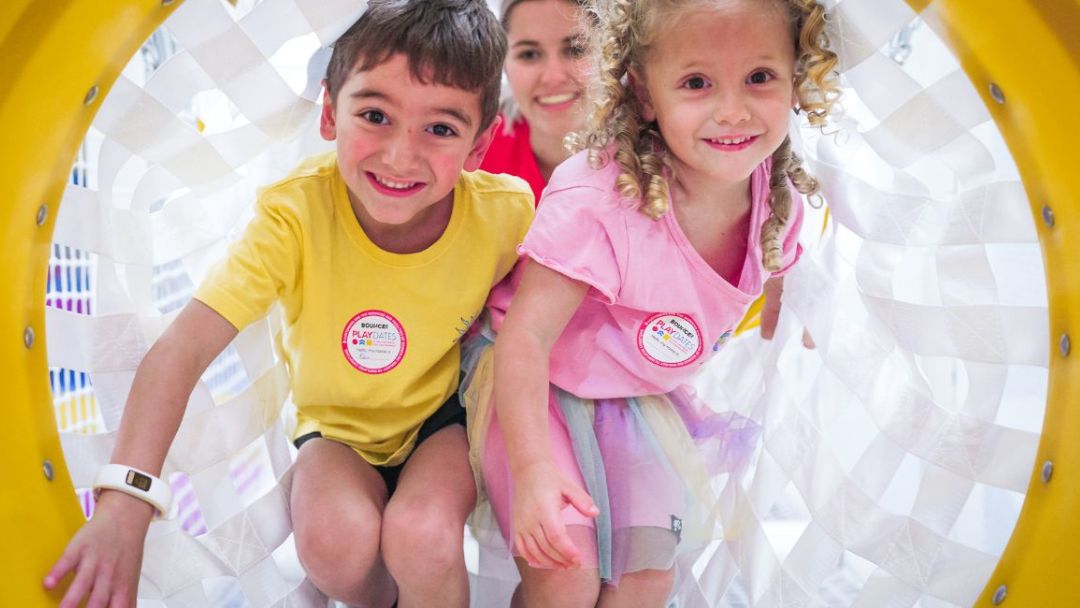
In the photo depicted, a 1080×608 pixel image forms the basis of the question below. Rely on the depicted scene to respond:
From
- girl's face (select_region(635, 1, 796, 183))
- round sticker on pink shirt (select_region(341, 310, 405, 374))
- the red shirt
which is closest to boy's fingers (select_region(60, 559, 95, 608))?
round sticker on pink shirt (select_region(341, 310, 405, 374))

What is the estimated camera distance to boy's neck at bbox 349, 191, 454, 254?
128cm

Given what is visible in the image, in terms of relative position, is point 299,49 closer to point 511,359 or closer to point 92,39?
point 92,39

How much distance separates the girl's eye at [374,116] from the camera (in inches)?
47.3

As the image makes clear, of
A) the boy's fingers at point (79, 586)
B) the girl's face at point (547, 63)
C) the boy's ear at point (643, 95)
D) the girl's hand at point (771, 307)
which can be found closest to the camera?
the boy's fingers at point (79, 586)

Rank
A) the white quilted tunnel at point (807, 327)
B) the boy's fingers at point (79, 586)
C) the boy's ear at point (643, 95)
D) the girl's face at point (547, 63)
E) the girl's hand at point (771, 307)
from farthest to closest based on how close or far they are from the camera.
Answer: the girl's face at point (547, 63)
the girl's hand at point (771, 307)
the boy's ear at point (643, 95)
the white quilted tunnel at point (807, 327)
the boy's fingers at point (79, 586)

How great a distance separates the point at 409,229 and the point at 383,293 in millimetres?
83

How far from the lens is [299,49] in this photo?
1367 millimetres

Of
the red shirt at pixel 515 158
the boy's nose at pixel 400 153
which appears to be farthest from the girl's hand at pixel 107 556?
the red shirt at pixel 515 158

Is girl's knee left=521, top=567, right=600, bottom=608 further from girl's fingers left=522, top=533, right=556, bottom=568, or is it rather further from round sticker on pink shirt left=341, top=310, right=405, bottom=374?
round sticker on pink shirt left=341, top=310, right=405, bottom=374

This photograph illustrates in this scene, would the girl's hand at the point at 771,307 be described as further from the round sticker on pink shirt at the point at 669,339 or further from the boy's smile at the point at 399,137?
the boy's smile at the point at 399,137

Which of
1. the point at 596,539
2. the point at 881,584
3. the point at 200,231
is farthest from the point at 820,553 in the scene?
the point at 200,231

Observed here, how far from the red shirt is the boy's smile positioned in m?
0.40

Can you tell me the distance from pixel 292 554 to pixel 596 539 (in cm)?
56

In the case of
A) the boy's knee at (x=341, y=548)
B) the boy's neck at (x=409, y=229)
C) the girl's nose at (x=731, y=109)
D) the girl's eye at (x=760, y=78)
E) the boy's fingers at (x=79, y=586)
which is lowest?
the boy's fingers at (x=79, y=586)
